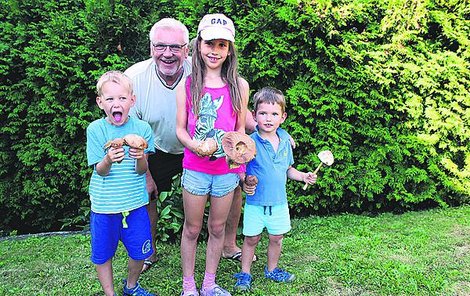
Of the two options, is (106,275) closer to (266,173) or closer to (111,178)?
(111,178)

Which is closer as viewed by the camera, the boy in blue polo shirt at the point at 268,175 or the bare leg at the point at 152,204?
the boy in blue polo shirt at the point at 268,175

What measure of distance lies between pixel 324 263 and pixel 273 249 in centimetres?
60

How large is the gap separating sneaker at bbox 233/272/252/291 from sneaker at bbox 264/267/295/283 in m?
0.18

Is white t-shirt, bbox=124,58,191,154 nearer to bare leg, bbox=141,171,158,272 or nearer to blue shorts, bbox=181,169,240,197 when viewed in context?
bare leg, bbox=141,171,158,272

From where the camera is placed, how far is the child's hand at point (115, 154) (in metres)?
2.64

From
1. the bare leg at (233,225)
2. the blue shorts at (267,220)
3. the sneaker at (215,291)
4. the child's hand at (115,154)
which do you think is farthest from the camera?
the bare leg at (233,225)

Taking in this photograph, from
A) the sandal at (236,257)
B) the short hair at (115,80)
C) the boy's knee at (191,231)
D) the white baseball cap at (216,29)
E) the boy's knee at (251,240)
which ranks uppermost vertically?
the white baseball cap at (216,29)

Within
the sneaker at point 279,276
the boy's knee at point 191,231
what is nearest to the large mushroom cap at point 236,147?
the boy's knee at point 191,231

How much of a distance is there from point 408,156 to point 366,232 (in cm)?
119

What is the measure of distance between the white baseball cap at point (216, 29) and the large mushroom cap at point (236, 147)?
1.97ft

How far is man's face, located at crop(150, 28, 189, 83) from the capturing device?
3314 mm

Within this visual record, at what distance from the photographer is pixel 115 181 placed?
2846 millimetres

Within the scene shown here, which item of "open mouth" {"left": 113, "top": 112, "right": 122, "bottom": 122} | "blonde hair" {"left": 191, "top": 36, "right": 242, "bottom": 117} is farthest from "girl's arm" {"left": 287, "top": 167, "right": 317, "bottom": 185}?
"open mouth" {"left": 113, "top": 112, "right": 122, "bottom": 122}

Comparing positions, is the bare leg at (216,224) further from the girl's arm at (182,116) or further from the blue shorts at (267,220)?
the girl's arm at (182,116)
